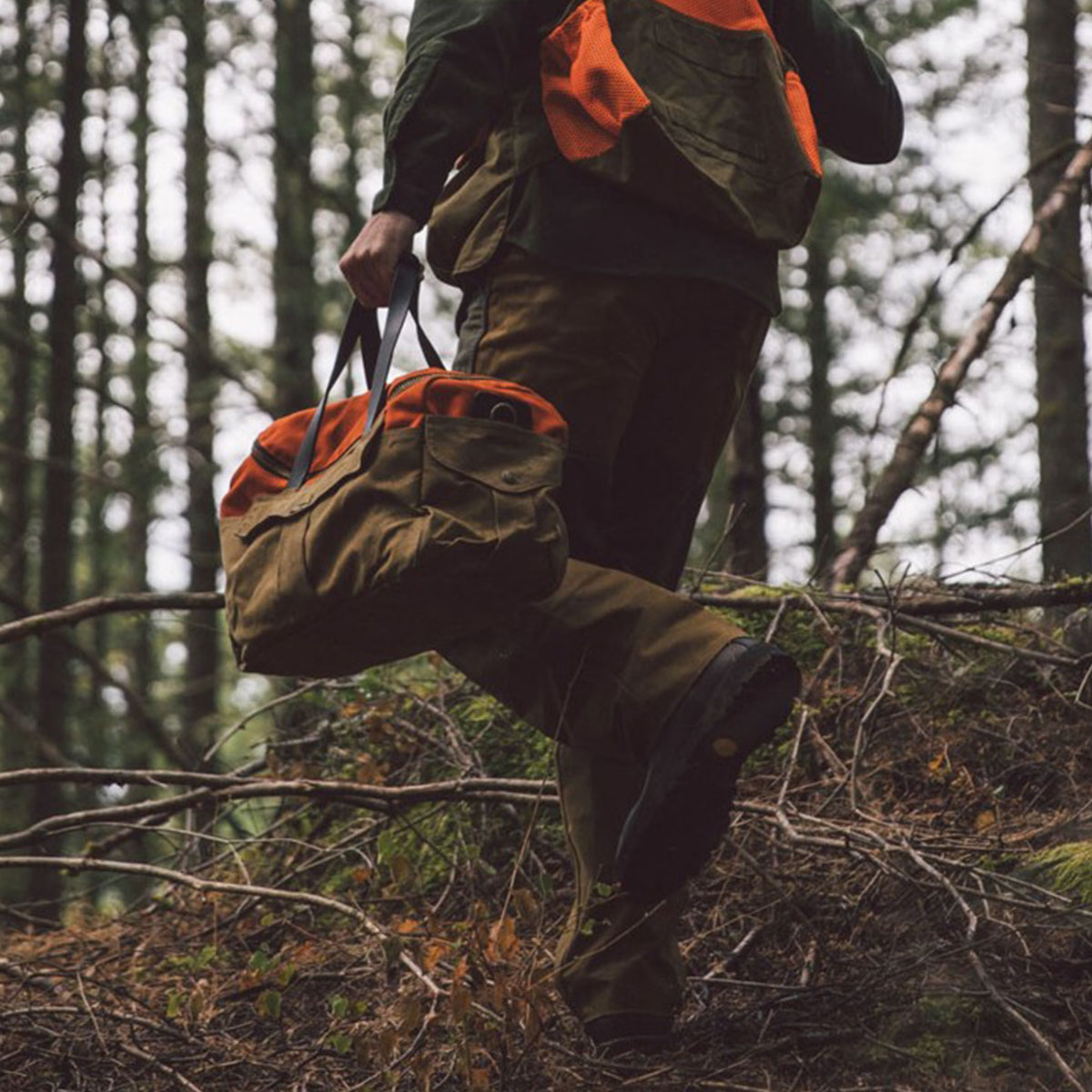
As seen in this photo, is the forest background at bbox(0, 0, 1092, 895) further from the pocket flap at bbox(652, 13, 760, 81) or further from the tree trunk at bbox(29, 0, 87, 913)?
the pocket flap at bbox(652, 13, 760, 81)

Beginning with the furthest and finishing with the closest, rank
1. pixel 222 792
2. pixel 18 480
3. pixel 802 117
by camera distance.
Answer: pixel 18 480 → pixel 222 792 → pixel 802 117

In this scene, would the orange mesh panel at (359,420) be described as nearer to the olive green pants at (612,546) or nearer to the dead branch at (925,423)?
the olive green pants at (612,546)

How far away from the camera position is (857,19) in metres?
7.72

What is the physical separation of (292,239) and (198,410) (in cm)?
189

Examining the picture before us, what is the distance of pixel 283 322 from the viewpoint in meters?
12.0

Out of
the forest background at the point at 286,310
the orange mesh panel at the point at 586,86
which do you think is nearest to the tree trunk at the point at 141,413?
the forest background at the point at 286,310

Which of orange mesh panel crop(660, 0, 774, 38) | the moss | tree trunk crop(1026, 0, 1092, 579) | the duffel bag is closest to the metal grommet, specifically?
the duffel bag

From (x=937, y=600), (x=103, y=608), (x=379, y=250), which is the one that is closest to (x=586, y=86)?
(x=379, y=250)

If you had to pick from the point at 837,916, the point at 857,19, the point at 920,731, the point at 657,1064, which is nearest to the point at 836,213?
the point at 857,19

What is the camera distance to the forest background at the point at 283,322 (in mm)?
6574

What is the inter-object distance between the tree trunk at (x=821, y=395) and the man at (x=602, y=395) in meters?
9.76

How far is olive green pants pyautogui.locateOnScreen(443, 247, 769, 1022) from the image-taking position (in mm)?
2412

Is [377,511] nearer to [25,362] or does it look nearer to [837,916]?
[837,916]

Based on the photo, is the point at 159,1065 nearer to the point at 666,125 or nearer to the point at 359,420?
the point at 359,420
